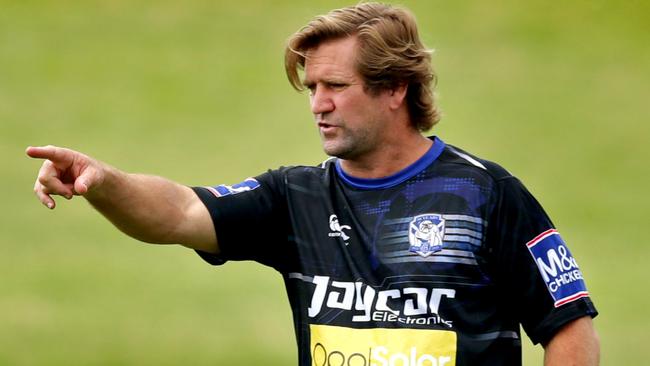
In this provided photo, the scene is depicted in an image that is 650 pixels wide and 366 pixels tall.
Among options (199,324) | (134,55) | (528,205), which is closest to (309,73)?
(528,205)

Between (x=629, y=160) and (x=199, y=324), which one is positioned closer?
(x=199, y=324)

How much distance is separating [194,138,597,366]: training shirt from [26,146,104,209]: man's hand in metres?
0.63

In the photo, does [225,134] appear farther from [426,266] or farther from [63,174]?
[63,174]

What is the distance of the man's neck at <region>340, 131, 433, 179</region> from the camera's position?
5.20 meters

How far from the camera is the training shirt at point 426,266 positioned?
4.94m

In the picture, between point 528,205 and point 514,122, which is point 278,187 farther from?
point 514,122

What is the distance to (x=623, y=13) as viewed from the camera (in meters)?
17.9

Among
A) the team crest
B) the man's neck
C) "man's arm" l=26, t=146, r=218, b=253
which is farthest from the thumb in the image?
the team crest

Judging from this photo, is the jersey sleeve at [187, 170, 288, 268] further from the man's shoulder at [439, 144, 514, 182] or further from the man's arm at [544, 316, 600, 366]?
the man's arm at [544, 316, 600, 366]

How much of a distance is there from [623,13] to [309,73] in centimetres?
1338

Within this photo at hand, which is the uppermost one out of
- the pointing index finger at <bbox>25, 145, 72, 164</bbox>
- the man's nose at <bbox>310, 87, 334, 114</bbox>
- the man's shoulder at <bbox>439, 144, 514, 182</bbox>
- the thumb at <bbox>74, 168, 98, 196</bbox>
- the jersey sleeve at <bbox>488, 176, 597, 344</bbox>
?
the man's nose at <bbox>310, 87, 334, 114</bbox>

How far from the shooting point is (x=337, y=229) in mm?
5184

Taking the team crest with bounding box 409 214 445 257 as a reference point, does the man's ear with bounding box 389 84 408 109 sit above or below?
above

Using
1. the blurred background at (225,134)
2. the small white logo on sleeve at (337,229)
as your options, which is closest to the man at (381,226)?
the small white logo on sleeve at (337,229)
